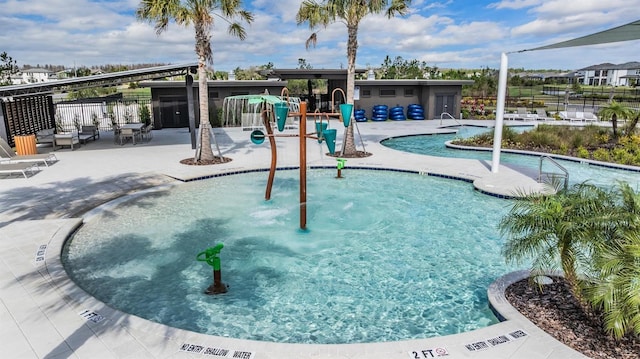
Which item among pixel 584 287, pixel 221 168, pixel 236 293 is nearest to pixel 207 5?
pixel 221 168

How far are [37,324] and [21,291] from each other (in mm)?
1189

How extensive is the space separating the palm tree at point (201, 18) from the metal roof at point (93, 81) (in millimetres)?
1727

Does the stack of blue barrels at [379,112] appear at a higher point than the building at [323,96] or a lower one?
lower

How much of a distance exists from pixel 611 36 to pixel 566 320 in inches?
204

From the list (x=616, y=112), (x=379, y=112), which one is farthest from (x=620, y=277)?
(x=379, y=112)

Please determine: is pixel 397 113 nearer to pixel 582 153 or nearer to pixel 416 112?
pixel 416 112

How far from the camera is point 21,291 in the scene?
6094 mm

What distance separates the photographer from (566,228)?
4.86 m

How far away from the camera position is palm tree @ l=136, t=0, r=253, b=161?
13.5m

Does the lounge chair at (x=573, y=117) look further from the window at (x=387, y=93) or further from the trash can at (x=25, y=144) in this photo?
the trash can at (x=25, y=144)

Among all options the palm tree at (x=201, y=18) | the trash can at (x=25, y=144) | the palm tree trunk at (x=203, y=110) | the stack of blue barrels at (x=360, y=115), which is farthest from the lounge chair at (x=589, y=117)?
the trash can at (x=25, y=144)

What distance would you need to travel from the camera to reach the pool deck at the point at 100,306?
469 cm

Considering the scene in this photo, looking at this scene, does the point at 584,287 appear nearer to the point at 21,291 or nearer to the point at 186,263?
the point at 186,263

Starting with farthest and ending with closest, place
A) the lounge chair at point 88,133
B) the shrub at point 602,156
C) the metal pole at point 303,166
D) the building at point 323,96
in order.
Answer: the building at point 323,96
the lounge chair at point 88,133
the shrub at point 602,156
the metal pole at point 303,166
